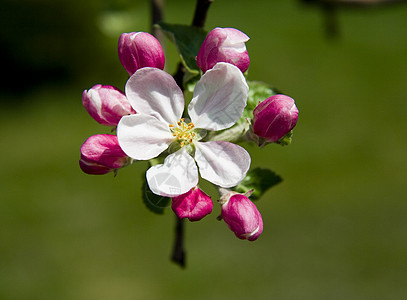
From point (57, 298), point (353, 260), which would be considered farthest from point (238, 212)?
point (353, 260)

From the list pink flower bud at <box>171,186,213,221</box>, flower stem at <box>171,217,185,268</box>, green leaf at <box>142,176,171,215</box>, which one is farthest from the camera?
flower stem at <box>171,217,185,268</box>

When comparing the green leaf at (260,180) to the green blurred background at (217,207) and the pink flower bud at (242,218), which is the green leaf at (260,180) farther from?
the green blurred background at (217,207)

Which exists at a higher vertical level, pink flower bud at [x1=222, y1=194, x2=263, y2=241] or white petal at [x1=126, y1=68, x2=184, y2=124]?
white petal at [x1=126, y1=68, x2=184, y2=124]

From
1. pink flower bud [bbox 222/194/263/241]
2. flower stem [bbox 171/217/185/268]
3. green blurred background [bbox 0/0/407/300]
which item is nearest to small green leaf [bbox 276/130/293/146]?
pink flower bud [bbox 222/194/263/241]

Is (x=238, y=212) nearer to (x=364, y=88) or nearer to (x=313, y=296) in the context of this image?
(x=313, y=296)

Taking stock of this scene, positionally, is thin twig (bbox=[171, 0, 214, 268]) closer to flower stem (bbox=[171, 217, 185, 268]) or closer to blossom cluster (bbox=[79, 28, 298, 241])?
flower stem (bbox=[171, 217, 185, 268])

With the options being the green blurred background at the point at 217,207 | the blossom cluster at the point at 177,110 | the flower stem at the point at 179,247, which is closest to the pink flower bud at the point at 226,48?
the blossom cluster at the point at 177,110
